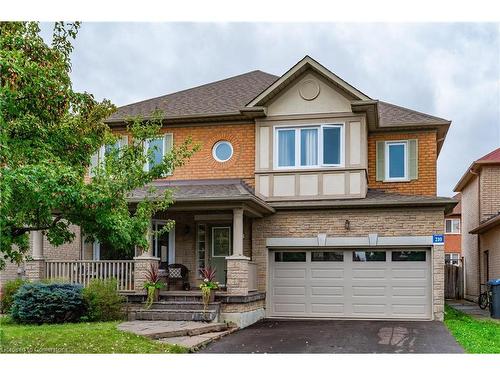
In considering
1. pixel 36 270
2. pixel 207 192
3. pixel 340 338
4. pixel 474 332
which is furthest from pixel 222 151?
pixel 474 332

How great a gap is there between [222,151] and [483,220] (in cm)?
1191

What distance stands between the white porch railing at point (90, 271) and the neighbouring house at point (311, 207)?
0.05m

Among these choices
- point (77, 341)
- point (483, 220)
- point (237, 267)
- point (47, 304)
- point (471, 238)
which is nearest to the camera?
point (77, 341)

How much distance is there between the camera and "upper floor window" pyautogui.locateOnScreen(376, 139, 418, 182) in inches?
749

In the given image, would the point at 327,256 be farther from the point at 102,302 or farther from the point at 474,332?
the point at 102,302

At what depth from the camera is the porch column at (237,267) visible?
16.2 metres

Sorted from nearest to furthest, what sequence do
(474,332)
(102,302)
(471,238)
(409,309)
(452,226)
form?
(474,332)
(102,302)
(409,309)
(471,238)
(452,226)

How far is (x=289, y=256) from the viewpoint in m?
18.7

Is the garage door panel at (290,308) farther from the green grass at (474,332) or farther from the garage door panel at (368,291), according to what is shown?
the green grass at (474,332)

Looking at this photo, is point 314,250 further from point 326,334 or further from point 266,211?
point 326,334

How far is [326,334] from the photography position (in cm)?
1440

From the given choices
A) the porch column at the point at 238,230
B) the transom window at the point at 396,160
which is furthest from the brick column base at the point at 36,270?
the transom window at the point at 396,160

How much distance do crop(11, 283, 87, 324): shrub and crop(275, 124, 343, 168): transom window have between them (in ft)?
22.6

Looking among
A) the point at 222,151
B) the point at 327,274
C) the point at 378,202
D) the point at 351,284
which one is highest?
the point at 222,151
